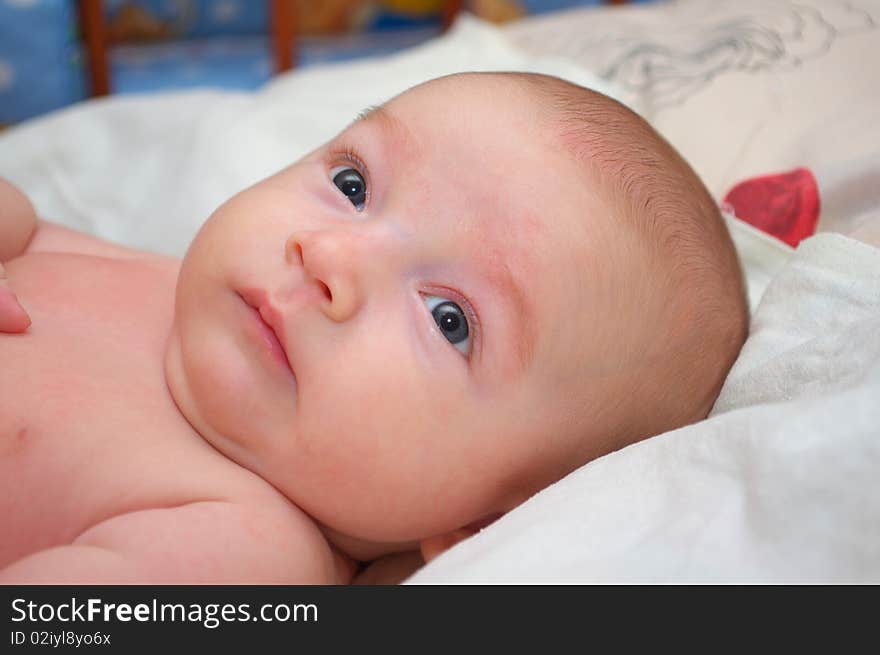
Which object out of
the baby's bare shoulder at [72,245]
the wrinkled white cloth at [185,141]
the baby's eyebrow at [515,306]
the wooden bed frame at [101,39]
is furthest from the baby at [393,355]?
the wooden bed frame at [101,39]

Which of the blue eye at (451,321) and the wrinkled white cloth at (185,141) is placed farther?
the wrinkled white cloth at (185,141)

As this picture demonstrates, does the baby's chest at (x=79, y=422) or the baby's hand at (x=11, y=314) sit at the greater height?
the baby's hand at (x=11, y=314)

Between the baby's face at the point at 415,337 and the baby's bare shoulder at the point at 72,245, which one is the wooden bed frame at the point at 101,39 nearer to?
the baby's bare shoulder at the point at 72,245

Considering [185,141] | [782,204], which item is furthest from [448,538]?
[185,141]

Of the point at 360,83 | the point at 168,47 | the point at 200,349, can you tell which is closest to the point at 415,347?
the point at 200,349

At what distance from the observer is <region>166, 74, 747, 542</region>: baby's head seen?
0.81 metres

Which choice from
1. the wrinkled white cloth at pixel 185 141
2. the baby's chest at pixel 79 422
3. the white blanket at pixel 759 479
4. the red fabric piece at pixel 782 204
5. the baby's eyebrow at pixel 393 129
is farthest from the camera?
the wrinkled white cloth at pixel 185 141

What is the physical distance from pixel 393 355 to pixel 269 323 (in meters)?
0.12

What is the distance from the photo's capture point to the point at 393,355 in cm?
80

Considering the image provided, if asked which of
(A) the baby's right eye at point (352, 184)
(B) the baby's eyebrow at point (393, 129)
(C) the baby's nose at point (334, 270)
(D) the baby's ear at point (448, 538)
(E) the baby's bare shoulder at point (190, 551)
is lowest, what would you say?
(D) the baby's ear at point (448, 538)

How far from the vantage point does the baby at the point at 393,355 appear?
793mm

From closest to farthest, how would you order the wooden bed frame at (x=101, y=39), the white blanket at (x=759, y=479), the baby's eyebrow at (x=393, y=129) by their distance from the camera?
1. the white blanket at (x=759, y=479)
2. the baby's eyebrow at (x=393, y=129)
3. the wooden bed frame at (x=101, y=39)

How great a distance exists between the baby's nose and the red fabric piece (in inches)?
22.0

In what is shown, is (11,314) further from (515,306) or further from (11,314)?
(515,306)
